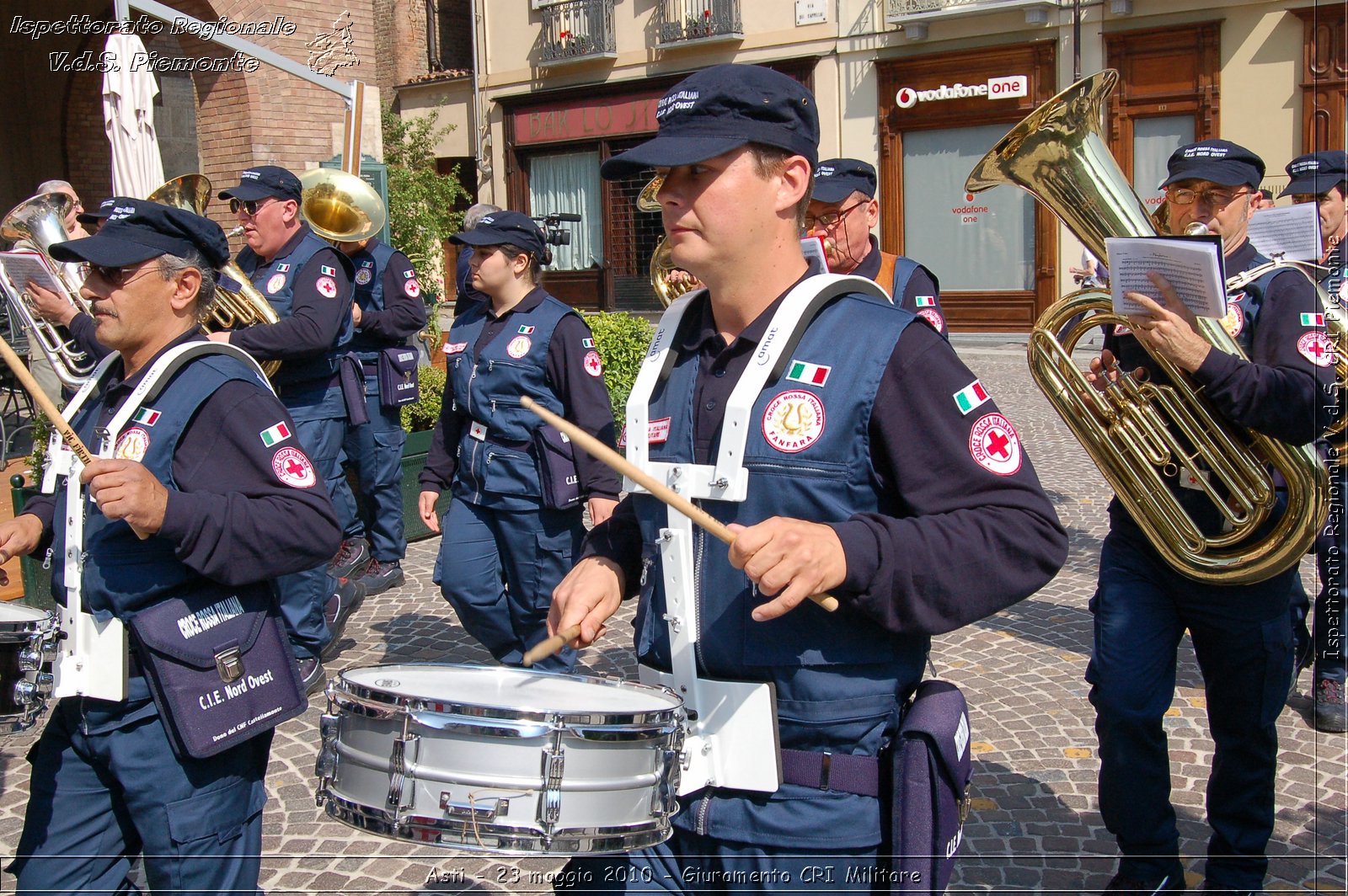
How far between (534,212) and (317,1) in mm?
13354

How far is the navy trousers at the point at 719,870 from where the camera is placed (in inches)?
77.8

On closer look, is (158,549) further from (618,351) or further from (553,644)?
(618,351)

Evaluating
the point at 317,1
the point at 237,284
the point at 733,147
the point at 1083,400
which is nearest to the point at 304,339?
the point at 237,284

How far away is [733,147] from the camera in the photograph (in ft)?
6.68

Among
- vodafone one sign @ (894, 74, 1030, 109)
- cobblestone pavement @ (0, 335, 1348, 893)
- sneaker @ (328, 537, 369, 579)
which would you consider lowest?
cobblestone pavement @ (0, 335, 1348, 893)

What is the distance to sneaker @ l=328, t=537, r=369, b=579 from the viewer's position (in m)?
6.84

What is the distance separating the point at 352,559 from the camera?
6961mm

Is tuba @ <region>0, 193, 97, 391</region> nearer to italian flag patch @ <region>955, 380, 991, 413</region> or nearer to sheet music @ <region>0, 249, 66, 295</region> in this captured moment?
sheet music @ <region>0, 249, 66, 295</region>

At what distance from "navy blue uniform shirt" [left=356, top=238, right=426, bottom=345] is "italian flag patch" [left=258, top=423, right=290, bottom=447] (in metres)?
4.33

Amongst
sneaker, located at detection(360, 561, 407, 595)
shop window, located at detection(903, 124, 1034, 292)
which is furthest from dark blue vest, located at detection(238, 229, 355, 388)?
shop window, located at detection(903, 124, 1034, 292)

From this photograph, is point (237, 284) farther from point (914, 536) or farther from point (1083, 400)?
point (914, 536)

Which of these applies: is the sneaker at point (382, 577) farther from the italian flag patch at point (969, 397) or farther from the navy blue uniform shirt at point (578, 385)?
the italian flag patch at point (969, 397)

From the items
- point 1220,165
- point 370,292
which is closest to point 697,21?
point 370,292

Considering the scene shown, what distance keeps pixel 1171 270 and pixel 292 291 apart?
14.2ft
